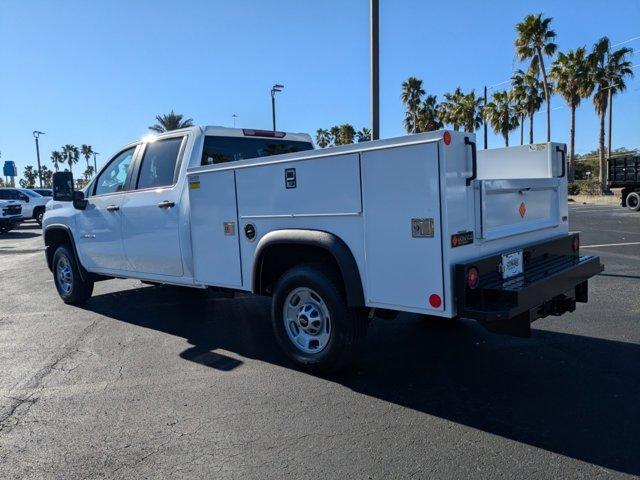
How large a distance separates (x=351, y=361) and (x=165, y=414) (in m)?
1.50

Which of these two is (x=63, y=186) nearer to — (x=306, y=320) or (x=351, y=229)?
(x=306, y=320)

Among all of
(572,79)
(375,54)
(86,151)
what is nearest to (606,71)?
(572,79)

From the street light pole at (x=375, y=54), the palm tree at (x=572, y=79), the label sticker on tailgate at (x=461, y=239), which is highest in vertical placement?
the palm tree at (x=572, y=79)

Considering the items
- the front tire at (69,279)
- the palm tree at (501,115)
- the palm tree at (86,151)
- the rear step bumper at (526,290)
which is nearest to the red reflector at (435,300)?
the rear step bumper at (526,290)

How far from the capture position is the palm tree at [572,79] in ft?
113

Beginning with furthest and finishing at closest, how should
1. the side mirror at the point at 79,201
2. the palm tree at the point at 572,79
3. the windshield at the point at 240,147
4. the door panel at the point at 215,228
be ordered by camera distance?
the palm tree at the point at 572,79 → the side mirror at the point at 79,201 → the windshield at the point at 240,147 → the door panel at the point at 215,228

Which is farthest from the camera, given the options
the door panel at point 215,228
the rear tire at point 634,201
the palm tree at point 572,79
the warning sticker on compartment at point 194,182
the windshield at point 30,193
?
the palm tree at point 572,79

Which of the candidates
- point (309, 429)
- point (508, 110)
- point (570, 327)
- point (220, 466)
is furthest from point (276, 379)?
point (508, 110)

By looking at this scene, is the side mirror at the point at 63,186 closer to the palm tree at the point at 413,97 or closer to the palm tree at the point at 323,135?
the palm tree at the point at 413,97

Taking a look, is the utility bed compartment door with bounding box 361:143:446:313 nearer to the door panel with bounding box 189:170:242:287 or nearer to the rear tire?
the door panel with bounding box 189:170:242:287

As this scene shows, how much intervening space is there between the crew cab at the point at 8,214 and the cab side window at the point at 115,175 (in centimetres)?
1836

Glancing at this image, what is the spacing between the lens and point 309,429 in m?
3.51

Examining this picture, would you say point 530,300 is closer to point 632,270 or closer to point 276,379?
point 276,379

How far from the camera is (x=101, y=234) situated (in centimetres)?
670
